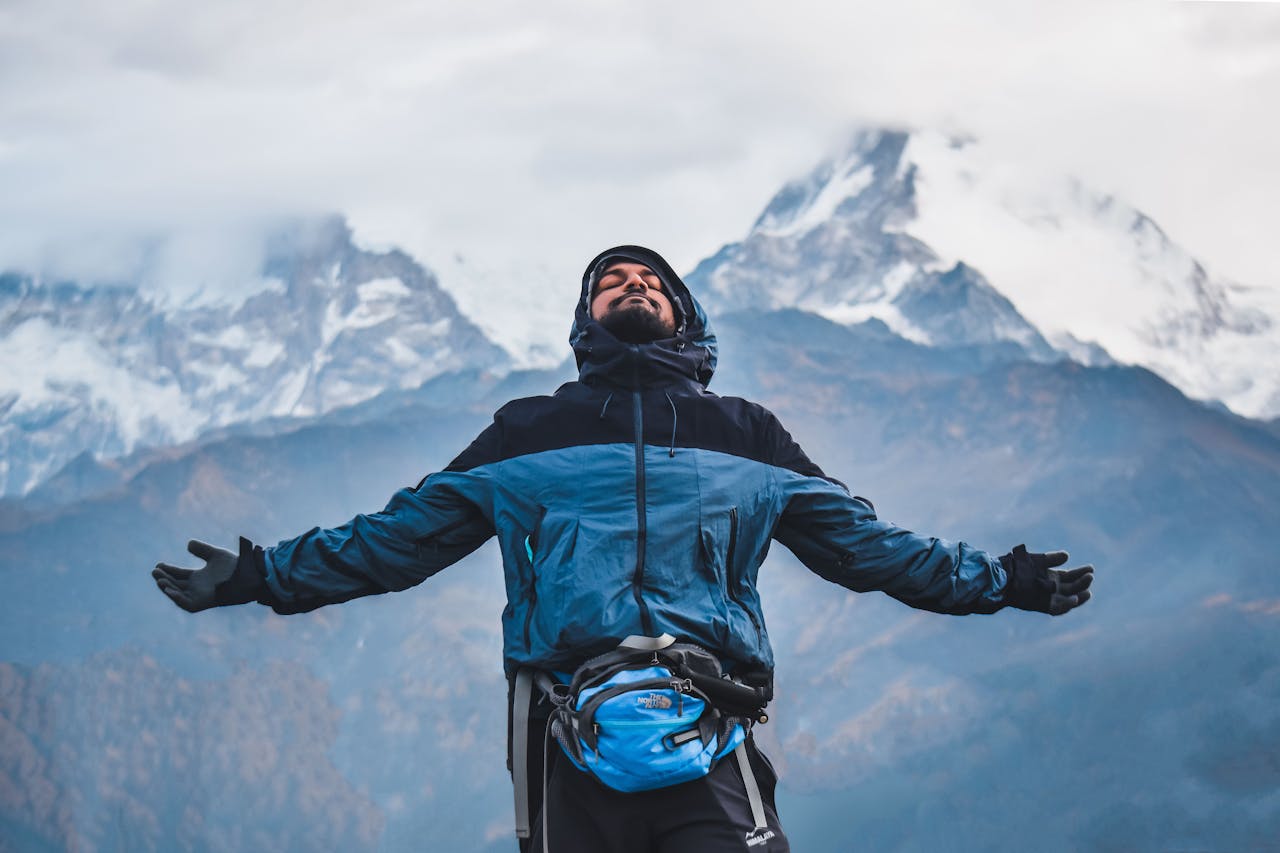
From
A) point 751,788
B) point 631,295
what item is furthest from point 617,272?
point 751,788

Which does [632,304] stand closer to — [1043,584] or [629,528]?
[629,528]

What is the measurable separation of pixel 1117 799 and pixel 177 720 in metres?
8.83

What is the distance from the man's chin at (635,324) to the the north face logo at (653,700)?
2.31 feet

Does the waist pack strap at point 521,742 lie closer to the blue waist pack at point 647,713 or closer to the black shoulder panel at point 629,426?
the blue waist pack at point 647,713

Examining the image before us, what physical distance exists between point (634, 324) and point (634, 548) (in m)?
0.49

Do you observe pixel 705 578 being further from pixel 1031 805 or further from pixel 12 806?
pixel 12 806

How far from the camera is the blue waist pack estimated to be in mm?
2131

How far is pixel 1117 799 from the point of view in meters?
11.0

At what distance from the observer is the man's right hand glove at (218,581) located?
241 centimetres

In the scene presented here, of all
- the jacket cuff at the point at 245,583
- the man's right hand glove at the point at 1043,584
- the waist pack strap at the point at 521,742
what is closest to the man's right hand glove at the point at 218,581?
the jacket cuff at the point at 245,583

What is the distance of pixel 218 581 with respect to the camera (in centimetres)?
242

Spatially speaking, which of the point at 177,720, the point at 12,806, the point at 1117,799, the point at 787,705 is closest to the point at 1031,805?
the point at 1117,799

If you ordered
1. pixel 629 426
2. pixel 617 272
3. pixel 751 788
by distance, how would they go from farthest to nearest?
1. pixel 617 272
2. pixel 629 426
3. pixel 751 788

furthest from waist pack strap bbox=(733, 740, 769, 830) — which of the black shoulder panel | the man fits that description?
the black shoulder panel
